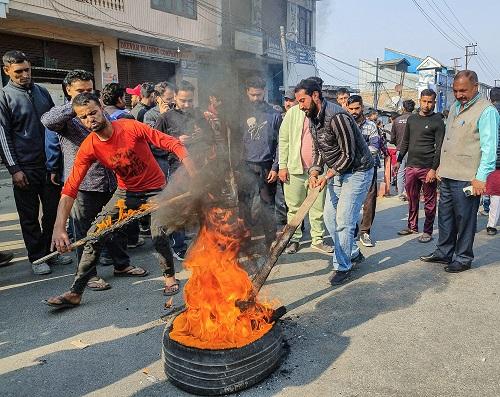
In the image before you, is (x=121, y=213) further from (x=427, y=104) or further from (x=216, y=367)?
(x=427, y=104)

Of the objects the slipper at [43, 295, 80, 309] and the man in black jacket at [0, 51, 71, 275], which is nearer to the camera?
the slipper at [43, 295, 80, 309]

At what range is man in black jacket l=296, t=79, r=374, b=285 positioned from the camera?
4.20 m

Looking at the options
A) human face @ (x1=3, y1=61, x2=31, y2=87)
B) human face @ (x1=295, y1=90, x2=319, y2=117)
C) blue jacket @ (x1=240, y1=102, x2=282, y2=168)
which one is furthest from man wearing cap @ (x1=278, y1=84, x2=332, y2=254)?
human face @ (x1=3, y1=61, x2=31, y2=87)

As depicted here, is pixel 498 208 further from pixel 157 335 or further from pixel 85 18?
pixel 85 18

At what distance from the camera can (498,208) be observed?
20.9ft

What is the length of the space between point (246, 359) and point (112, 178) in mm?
2769

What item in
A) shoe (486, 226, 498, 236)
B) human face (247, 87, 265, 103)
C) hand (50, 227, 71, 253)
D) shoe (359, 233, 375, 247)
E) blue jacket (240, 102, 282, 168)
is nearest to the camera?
hand (50, 227, 71, 253)

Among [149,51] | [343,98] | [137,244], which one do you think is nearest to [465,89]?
[343,98]

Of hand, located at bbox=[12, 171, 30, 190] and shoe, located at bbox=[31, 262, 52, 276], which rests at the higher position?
hand, located at bbox=[12, 171, 30, 190]

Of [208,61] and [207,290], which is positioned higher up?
[208,61]

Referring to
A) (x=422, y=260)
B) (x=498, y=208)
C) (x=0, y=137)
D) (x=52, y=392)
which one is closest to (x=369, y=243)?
(x=422, y=260)

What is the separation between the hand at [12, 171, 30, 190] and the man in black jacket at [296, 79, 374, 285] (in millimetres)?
3218

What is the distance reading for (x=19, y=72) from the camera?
4.67 metres

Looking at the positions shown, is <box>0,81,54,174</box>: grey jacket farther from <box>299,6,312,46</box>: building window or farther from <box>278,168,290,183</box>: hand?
<box>299,6,312,46</box>: building window
